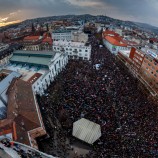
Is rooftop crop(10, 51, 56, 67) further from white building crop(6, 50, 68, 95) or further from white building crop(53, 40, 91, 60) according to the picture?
white building crop(53, 40, 91, 60)

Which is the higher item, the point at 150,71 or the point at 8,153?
the point at 150,71

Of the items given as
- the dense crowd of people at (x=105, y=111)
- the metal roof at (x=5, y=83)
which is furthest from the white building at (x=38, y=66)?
the metal roof at (x=5, y=83)

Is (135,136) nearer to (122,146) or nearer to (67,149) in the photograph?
(122,146)

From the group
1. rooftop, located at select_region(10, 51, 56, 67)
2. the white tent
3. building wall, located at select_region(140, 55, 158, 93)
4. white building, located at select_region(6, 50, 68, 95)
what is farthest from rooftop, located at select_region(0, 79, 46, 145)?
building wall, located at select_region(140, 55, 158, 93)

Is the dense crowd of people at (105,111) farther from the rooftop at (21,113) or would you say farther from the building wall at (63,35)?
the building wall at (63,35)

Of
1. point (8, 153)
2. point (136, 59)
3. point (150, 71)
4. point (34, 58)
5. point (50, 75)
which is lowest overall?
point (50, 75)

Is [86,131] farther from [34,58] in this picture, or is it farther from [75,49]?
[75,49]

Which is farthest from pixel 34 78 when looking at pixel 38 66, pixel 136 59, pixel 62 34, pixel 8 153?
pixel 62 34

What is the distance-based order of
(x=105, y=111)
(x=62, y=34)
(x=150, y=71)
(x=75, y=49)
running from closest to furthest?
(x=105, y=111), (x=150, y=71), (x=75, y=49), (x=62, y=34)

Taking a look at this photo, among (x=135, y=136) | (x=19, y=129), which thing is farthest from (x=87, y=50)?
(x=19, y=129)
